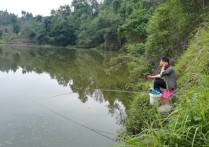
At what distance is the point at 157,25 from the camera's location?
46.9ft

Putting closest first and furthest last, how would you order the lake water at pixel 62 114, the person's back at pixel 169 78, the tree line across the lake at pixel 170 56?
the tree line across the lake at pixel 170 56 < the person's back at pixel 169 78 < the lake water at pixel 62 114

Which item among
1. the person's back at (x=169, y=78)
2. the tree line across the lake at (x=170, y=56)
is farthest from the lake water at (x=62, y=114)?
the person's back at (x=169, y=78)

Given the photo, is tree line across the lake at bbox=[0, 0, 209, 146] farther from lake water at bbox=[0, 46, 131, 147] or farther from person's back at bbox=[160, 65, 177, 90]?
lake water at bbox=[0, 46, 131, 147]

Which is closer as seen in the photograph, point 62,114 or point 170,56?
point 62,114

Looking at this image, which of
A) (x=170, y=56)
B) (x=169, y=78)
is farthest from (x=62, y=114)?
(x=170, y=56)

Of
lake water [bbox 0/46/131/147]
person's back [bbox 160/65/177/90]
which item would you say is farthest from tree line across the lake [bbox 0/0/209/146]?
lake water [bbox 0/46/131/147]

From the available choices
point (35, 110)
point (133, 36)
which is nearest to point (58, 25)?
point (133, 36)

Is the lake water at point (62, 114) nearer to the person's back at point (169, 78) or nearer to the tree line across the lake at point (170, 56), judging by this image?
the tree line across the lake at point (170, 56)

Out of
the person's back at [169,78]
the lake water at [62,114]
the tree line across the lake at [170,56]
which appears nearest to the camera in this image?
the tree line across the lake at [170,56]

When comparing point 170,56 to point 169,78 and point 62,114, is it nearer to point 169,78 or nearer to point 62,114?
point 62,114

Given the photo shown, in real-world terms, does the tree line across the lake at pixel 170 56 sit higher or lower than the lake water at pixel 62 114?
higher

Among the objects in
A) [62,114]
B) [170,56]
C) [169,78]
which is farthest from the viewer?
[170,56]

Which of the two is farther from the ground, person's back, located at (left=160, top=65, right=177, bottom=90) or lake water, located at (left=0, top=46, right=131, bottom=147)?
person's back, located at (left=160, top=65, right=177, bottom=90)

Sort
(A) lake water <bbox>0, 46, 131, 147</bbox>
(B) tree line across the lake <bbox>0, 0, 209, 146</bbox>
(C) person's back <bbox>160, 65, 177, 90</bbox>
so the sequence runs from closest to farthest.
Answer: (B) tree line across the lake <bbox>0, 0, 209, 146</bbox> < (C) person's back <bbox>160, 65, 177, 90</bbox> < (A) lake water <bbox>0, 46, 131, 147</bbox>
